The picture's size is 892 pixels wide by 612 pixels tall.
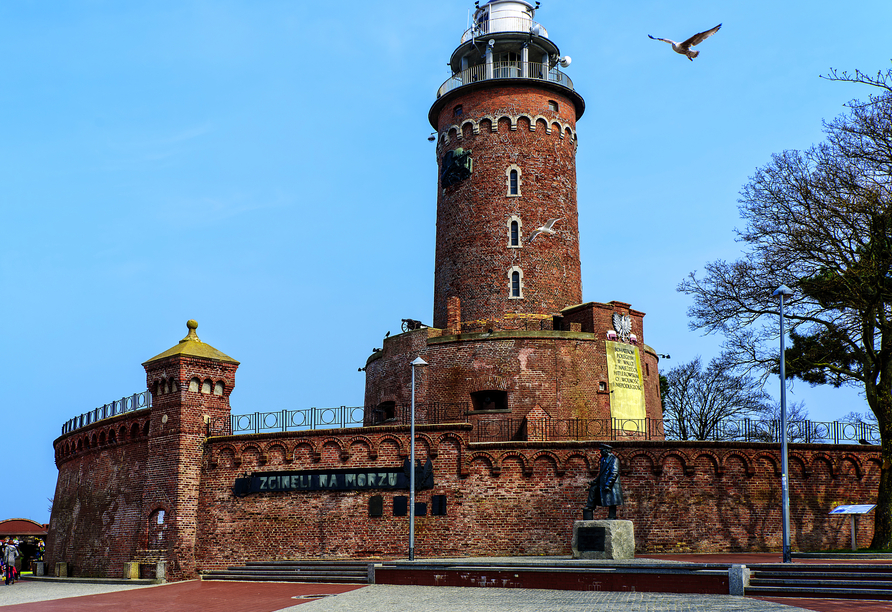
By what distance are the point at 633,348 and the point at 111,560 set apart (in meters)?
19.8

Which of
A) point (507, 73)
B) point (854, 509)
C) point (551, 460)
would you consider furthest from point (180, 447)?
point (854, 509)

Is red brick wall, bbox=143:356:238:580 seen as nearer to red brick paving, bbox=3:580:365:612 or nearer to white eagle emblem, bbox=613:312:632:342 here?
red brick paving, bbox=3:580:365:612

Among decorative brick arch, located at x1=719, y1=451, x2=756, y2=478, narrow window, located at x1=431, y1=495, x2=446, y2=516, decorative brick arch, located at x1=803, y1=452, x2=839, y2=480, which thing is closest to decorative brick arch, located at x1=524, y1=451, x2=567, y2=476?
narrow window, located at x1=431, y1=495, x2=446, y2=516

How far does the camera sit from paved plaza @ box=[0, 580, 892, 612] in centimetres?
1551

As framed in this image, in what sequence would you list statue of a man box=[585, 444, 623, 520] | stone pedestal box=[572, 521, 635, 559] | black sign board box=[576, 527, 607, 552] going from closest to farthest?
stone pedestal box=[572, 521, 635, 559] → black sign board box=[576, 527, 607, 552] → statue of a man box=[585, 444, 623, 520]

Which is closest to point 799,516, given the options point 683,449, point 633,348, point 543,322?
point 683,449

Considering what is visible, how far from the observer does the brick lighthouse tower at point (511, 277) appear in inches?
1176

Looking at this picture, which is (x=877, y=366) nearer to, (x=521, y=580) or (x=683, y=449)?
(x=683, y=449)

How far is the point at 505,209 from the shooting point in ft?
109

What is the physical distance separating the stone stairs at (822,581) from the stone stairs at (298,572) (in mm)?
10199

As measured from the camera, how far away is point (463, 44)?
117ft

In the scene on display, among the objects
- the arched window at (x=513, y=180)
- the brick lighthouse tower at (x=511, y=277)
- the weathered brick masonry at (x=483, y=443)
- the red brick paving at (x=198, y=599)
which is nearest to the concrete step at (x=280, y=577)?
the red brick paving at (x=198, y=599)

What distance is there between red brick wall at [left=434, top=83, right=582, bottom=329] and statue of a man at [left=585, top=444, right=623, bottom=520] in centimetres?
1077

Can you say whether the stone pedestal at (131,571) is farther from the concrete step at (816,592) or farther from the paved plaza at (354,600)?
the concrete step at (816,592)
